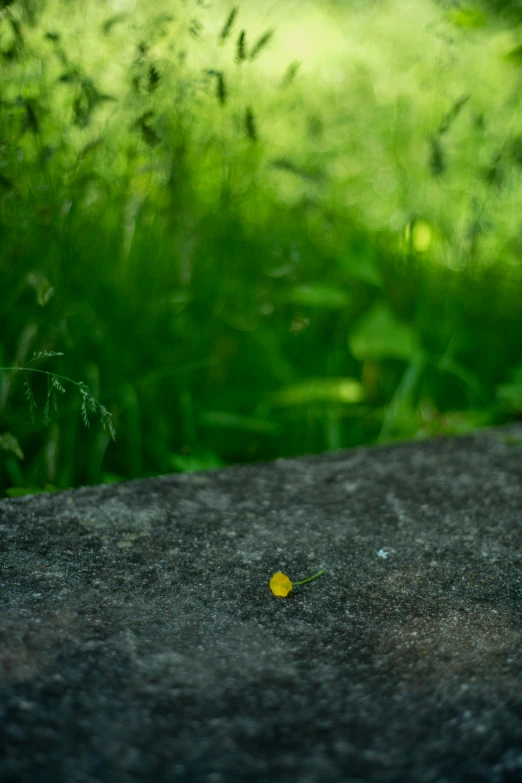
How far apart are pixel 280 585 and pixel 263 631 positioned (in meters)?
0.11

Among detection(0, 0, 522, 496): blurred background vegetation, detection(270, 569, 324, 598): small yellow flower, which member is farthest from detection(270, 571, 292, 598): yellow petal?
detection(0, 0, 522, 496): blurred background vegetation

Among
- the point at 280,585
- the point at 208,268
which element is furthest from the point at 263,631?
the point at 208,268

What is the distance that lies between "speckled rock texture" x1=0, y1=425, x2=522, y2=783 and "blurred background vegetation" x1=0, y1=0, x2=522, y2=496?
33cm

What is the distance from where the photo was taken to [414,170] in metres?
2.65

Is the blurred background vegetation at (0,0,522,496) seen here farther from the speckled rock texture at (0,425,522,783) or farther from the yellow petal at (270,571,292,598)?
the yellow petal at (270,571,292,598)

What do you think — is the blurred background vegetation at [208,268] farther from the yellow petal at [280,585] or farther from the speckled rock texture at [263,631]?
the yellow petal at [280,585]

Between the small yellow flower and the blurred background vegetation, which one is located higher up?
the blurred background vegetation

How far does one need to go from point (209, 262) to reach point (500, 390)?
90 centimetres

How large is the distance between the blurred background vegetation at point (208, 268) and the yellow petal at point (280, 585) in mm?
529

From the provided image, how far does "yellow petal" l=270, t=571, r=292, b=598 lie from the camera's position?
1063 millimetres

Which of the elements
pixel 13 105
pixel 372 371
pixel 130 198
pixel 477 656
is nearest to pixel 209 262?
pixel 130 198

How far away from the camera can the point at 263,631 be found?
978 mm

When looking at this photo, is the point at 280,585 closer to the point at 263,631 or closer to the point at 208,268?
the point at 263,631

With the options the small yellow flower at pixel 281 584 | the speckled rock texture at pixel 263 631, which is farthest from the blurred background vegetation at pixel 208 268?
the small yellow flower at pixel 281 584
